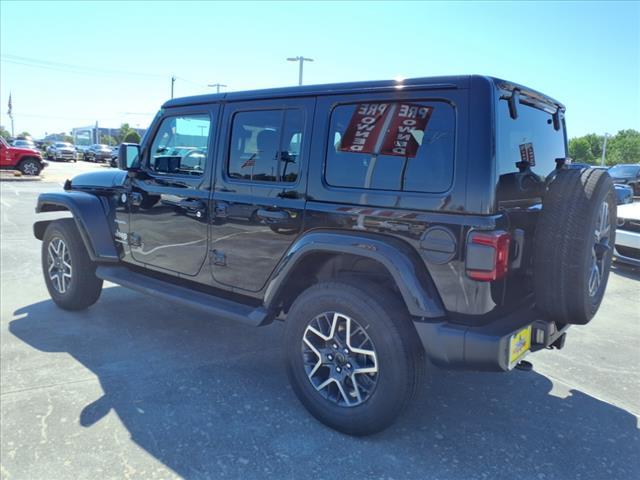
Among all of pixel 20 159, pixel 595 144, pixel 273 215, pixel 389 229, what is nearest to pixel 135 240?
pixel 273 215

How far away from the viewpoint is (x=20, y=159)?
67.7 feet

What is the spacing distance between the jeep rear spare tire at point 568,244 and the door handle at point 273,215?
55.5 inches

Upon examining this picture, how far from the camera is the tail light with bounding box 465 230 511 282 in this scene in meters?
2.22

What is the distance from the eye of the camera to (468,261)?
7.48 feet

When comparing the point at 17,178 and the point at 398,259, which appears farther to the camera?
the point at 17,178

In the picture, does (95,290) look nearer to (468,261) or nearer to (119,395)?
(119,395)

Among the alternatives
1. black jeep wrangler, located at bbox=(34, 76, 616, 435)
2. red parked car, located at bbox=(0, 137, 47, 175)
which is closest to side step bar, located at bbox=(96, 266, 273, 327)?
black jeep wrangler, located at bbox=(34, 76, 616, 435)

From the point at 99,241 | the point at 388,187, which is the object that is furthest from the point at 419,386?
the point at 99,241

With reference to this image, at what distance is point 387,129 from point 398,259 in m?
0.71

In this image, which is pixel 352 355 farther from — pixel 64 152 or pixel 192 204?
pixel 64 152

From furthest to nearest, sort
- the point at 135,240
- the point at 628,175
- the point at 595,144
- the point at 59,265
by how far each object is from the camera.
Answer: the point at 595,144
the point at 628,175
the point at 59,265
the point at 135,240

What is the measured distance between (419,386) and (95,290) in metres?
3.27

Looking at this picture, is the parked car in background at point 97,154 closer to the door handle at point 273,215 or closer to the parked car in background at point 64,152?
the parked car in background at point 64,152

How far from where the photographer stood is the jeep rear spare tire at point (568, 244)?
2.38 meters
